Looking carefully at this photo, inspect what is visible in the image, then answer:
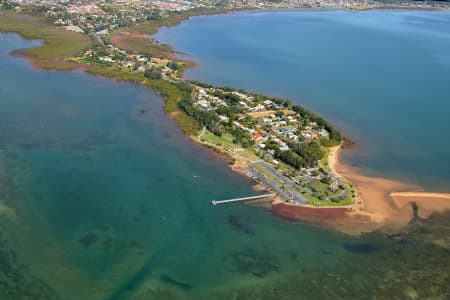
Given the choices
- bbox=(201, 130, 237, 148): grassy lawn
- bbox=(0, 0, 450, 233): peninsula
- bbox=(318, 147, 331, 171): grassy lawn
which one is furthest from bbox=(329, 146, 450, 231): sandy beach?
bbox=(201, 130, 237, 148): grassy lawn

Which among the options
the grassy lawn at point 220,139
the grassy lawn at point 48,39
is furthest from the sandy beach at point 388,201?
the grassy lawn at point 48,39

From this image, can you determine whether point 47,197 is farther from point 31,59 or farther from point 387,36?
point 387,36

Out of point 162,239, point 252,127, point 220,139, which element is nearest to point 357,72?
point 252,127

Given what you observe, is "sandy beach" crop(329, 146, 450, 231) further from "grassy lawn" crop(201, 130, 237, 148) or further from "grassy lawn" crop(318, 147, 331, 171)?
"grassy lawn" crop(201, 130, 237, 148)

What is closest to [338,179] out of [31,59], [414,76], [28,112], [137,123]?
[137,123]

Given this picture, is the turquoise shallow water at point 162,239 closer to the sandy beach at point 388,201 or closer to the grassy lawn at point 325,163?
the sandy beach at point 388,201
